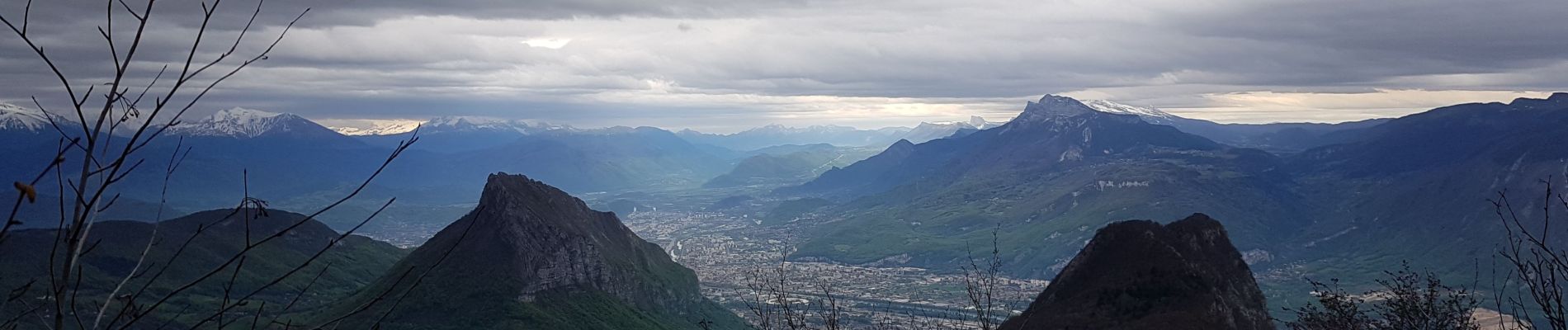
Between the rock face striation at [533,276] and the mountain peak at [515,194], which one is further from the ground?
the mountain peak at [515,194]

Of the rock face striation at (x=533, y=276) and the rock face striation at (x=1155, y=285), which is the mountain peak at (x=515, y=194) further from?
the rock face striation at (x=1155, y=285)

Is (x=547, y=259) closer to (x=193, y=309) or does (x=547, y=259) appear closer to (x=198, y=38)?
(x=193, y=309)

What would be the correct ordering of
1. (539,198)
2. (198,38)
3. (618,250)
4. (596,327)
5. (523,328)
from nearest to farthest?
(198,38) → (523,328) → (596,327) → (539,198) → (618,250)

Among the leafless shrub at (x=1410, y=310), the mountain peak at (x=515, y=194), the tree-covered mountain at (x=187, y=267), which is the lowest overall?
the tree-covered mountain at (x=187, y=267)

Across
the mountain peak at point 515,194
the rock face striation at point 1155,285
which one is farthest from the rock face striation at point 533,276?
the rock face striation at point 1155,285

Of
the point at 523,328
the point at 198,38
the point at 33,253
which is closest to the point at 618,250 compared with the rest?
the point at 523,328

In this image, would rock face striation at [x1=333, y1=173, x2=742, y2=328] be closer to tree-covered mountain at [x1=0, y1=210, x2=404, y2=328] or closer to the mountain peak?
the mountain peak
